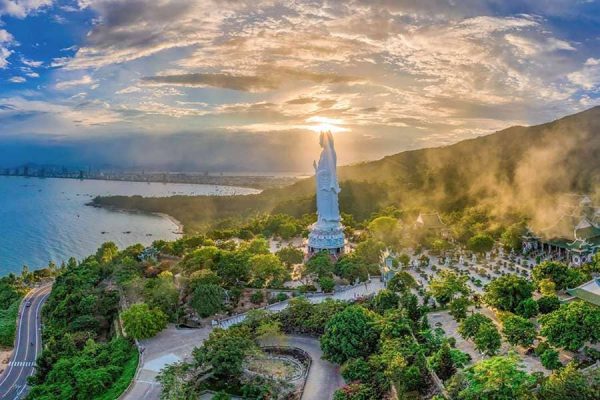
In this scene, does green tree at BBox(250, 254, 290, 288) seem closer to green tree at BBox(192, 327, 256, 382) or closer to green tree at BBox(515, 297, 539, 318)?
green tree at BBox(192, 327, 256, 382)

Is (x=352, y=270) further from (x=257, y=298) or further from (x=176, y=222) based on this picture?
(x=176, y=222)

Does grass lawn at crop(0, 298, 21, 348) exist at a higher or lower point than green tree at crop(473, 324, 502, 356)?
lower

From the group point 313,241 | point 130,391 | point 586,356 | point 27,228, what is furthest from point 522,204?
point 27,228

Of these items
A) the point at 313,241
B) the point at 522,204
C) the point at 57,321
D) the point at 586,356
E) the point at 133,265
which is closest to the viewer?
the point at 586,356

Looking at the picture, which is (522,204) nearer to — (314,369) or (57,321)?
(314,369)

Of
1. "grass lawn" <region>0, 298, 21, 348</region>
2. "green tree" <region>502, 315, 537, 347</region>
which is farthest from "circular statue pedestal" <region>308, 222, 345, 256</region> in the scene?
"grass lawn" <region>0, 298, 21, 348</region>

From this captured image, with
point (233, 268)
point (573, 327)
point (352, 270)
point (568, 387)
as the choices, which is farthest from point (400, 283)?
point (568, 387)
